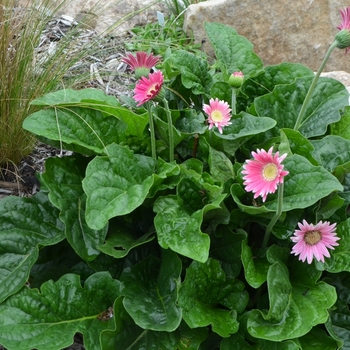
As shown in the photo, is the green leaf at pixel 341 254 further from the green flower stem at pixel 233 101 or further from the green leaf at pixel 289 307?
the green flower stem at pixel 233 101

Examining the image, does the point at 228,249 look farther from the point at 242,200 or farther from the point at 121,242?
the point at 121,242

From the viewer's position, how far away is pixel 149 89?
4.98 feet

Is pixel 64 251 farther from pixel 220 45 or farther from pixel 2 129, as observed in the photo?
pixel 220 45

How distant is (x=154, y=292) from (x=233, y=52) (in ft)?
3.23

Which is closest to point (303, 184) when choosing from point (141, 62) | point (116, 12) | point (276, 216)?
point (276, 216)

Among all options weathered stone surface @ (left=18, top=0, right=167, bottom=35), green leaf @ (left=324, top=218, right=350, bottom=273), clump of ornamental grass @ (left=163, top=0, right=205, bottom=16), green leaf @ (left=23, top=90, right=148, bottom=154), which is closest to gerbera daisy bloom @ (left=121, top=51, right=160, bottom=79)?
green leaf @ (left=23, top=90, right=148, bottom=154)

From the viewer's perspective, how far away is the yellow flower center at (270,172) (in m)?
1.34

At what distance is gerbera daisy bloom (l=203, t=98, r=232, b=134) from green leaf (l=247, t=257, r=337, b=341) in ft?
1.46

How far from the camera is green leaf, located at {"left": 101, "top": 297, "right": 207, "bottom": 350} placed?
4.92ft

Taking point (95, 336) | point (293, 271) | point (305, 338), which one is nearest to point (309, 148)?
point (293, 271)

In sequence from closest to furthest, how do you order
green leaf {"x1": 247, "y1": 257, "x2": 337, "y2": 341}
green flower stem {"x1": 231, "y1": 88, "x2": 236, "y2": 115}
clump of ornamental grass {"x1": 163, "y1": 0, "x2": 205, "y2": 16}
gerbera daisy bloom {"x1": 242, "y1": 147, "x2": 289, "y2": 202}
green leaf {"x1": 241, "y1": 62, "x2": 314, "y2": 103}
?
gerbera daisy bloom {"x1": 242, "y1": 147, "x2": 289, "y2": 202} → green leaf {"x1": 247, "y1": 257, "x2": 337, "y2": 341} → green flower stem {"x1": 231, "y1": 88, "x2": 236, "y2": 115} → green leaf {"x1": 241, "y1": 62, "x2": 314, "y2": 103} → clump of ornamental grass {"x1": 163, "y1": 0, "x2": 205, "y2": 16}

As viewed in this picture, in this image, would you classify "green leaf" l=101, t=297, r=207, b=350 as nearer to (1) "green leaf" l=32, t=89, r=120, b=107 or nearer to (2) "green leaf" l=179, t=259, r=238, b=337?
(2) "green leaf" l=179, t=259, r=238, b=337

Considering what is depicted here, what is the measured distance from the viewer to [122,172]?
1560 mm

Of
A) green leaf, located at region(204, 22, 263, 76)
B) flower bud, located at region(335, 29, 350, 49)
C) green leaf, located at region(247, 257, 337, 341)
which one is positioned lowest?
green leaf, located at region(247, 257, 337, 341)
